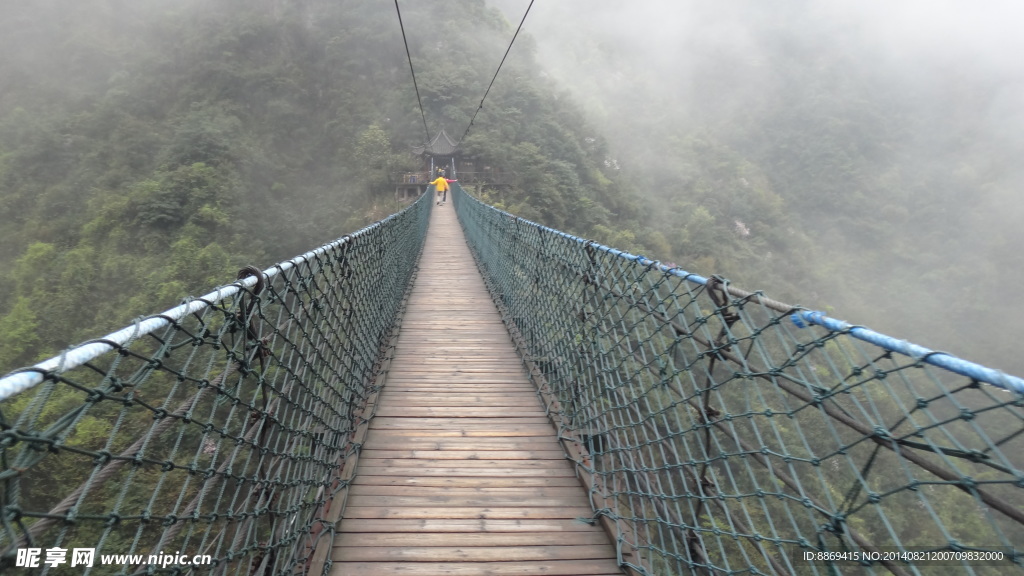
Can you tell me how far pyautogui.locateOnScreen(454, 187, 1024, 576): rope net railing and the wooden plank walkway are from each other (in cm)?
13

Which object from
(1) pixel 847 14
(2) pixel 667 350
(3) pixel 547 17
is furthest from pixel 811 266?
(1) pixel 847 14

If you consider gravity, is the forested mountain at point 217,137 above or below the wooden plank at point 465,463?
above

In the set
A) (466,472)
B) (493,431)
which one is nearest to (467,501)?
(466,472)

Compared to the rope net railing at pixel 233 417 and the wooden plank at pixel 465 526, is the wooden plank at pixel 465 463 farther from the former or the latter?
the wooden plank at pixel 465 526

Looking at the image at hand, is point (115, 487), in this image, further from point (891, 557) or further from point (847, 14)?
point (847, 14)

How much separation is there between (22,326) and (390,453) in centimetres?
1464

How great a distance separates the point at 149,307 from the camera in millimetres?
11125

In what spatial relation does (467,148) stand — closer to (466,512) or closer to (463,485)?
(463,485)

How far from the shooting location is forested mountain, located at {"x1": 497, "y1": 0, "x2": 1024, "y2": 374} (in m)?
22.5

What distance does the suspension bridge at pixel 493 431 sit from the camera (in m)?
0.70

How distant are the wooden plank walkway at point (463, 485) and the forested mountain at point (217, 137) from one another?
11543 millimetres

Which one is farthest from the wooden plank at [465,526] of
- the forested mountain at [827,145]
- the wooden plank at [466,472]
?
the forested mountain at [827,145]

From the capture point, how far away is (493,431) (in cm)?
210

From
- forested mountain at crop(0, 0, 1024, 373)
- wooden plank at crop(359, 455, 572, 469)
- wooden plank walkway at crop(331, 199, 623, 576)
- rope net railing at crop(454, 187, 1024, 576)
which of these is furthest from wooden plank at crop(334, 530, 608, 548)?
forested mountain at crop(0, 0, 1024, 373)
